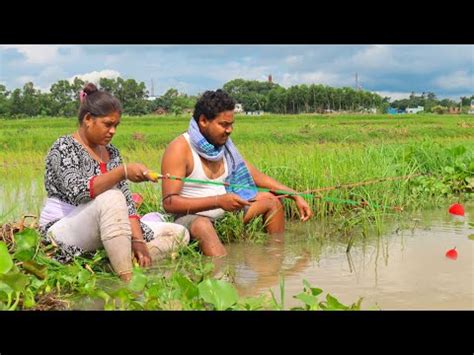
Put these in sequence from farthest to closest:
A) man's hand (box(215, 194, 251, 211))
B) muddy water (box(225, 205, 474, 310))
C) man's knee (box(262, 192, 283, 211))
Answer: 1. man's knee (box(262, 192, 283, 211))
2. man's hand (box(215, 194, 251, 211))
3. muddy water (box(225, 205, 474, 310))

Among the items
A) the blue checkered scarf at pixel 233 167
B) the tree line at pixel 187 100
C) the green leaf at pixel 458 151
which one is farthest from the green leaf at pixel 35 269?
the tree line at pixel 187 100

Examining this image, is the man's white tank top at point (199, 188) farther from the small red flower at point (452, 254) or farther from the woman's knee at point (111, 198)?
the small red flower at point (452, 254)

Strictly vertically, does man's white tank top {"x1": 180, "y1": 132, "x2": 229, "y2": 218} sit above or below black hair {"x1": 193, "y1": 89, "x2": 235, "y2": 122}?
below

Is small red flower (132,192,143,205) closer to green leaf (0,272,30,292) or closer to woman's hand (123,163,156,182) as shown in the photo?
woman's hand (123,163,156,182)

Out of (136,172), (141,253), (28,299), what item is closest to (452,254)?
(141,253)

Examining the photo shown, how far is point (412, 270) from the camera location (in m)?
3.91

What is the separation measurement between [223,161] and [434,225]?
186 centimetres

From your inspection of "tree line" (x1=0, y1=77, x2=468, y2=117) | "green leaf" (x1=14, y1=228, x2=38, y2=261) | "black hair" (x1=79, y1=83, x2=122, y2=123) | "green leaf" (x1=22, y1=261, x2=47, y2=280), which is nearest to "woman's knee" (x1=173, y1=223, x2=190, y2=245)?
"black hair" (x1=79, y1=83, x2=122, y2=123)

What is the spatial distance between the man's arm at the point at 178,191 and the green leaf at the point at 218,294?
1.46m

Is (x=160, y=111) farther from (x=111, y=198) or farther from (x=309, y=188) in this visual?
(x=111, y=198)

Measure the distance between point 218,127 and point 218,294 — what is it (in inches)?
71.6

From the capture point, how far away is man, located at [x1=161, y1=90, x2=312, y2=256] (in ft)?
14.0

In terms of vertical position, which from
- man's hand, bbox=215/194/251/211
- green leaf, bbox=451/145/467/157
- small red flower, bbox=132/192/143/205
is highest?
green leaf, bbox=451/145/467/157

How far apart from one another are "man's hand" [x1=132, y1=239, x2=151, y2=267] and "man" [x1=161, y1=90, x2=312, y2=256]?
0.44 metres
